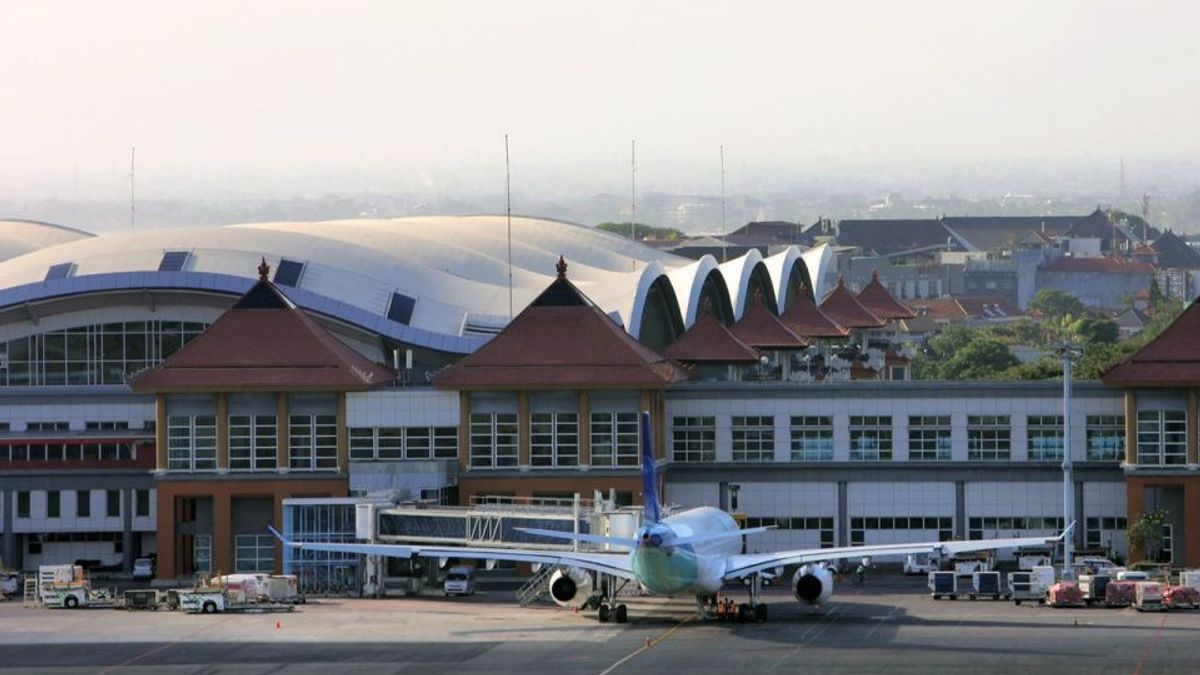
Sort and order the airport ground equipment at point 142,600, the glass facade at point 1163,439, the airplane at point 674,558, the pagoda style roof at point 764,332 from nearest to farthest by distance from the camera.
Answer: the airplane at point 674,558 < the airport ground equipment at point 142,600 < the glass facade at point 1163,439 < the pagoda style roof at point 764,332

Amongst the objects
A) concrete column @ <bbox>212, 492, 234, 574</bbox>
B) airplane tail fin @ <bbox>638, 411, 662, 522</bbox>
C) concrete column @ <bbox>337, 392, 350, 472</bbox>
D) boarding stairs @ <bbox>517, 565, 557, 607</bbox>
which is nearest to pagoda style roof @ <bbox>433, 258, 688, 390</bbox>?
concrete column @ <bbox>337, 392, 350, 472</bbox>

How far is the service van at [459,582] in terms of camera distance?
403ft

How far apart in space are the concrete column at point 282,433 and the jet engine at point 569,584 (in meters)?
24.3

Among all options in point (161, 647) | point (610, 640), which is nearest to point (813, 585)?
point (610, 640)

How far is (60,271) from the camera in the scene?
162250 mm

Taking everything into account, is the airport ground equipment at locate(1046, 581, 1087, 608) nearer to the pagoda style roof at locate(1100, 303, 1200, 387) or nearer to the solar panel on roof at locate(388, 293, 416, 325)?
the pagoda style roof at locate(1100, 303, 1200, 387)

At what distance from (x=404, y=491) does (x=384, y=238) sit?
6544 cm

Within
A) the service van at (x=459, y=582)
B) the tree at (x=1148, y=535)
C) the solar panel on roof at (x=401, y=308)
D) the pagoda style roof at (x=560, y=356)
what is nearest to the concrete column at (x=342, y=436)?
the pagoda style roof at (x=560, y=356)

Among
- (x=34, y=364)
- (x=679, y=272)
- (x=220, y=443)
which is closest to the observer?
(x=220, y=443)

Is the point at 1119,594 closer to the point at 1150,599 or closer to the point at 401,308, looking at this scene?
the point at 1150,599

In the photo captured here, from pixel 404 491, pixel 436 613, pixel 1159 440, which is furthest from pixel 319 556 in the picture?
pixel 1159 440

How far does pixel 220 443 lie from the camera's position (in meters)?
132

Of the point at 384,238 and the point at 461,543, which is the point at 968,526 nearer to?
the point at 461,543

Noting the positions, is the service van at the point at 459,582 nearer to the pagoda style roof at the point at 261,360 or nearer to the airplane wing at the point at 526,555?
the airplane wing at the point at 526,555
